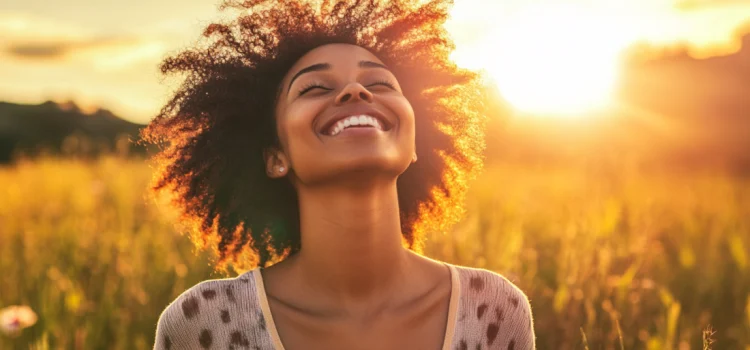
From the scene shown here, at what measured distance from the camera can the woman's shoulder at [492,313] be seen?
2.42 meters

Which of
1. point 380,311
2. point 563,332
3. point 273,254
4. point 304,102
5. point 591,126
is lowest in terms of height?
point 563,332

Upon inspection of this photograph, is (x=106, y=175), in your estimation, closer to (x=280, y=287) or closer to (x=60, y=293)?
(x=60, y=293)

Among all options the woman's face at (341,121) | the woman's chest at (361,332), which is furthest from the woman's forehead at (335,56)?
the woman's chest at (361,332)

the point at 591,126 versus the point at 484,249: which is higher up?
the point at 591,126

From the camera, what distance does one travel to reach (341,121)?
92.7 inches

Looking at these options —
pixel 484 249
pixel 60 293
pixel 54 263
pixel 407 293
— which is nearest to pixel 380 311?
pixel 407 293

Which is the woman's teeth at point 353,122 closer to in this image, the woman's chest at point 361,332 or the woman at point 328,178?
the woman at point 328,178

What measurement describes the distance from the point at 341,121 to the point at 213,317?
30.7 inches

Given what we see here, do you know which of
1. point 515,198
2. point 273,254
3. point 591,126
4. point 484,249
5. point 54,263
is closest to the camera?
point 273,254

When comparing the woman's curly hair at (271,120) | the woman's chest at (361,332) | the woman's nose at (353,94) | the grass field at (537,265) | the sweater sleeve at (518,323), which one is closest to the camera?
the woman's chest at (361,332)

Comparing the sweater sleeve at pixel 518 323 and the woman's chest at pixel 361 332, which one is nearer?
the woman's chest at pixel 361 332

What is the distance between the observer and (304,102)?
245 centimetres

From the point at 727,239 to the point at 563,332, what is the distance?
221 centimetres

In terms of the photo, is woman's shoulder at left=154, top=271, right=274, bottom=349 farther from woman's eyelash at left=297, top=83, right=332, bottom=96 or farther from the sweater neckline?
woman's eyelash at left=297, top=83, right=332, bottom=96
